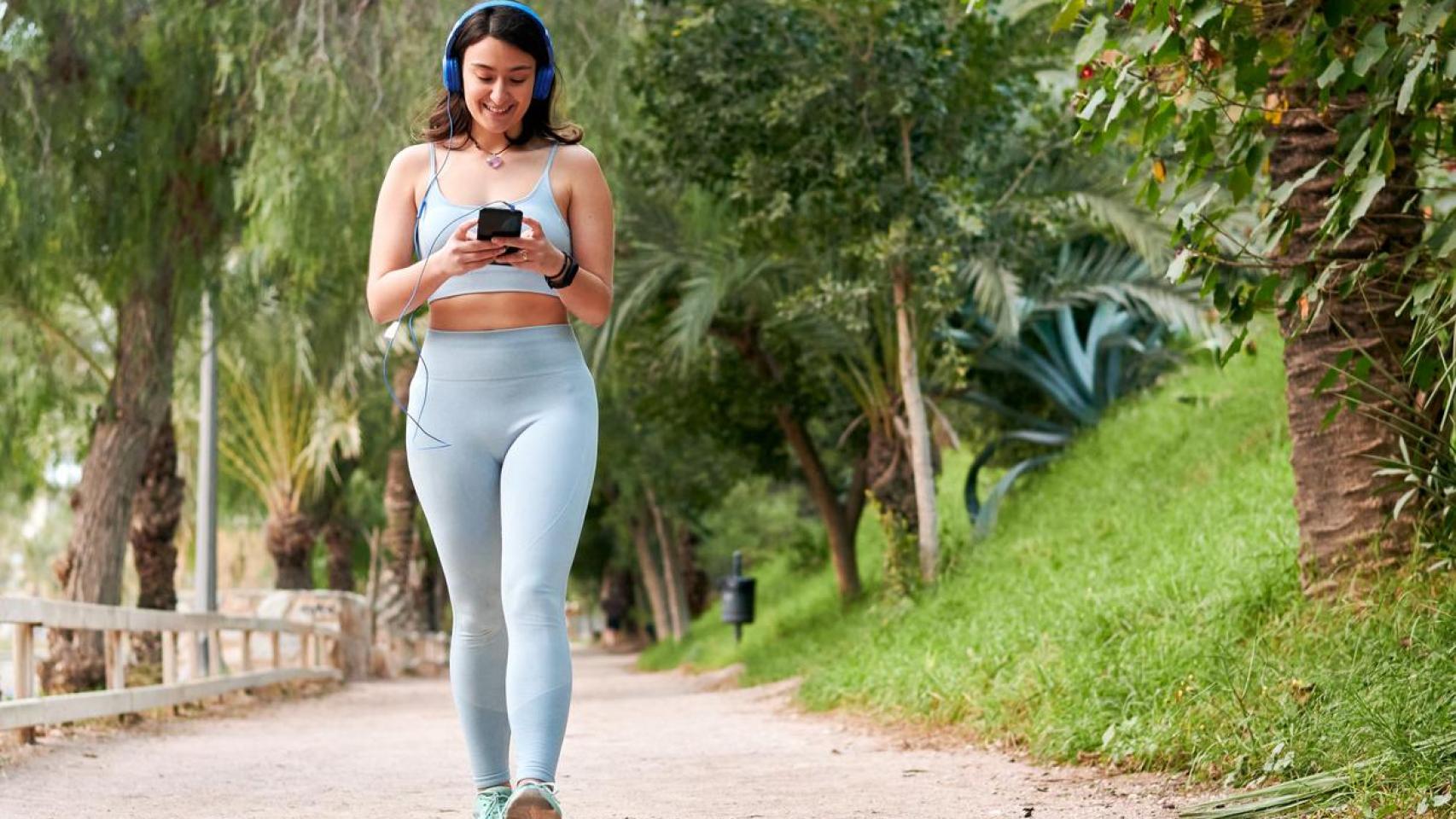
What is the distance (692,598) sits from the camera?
130 feet

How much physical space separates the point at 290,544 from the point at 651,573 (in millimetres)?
11574

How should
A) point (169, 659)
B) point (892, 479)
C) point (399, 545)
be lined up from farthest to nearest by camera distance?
point (399, 545) < point (892, 479) < point (169, 659)

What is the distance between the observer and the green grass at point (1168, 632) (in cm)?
498

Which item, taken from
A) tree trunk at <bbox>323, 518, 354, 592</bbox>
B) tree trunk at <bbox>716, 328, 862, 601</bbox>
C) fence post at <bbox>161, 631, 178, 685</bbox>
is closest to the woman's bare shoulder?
fence post at <bbox>161, 631, 178, 685</bbox>

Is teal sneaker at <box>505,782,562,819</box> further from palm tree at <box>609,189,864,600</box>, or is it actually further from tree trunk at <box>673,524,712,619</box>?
tree trunk at <box>673,524,712,619</box>

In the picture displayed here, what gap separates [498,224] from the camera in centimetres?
354

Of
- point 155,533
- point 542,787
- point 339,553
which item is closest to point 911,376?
point 155,533

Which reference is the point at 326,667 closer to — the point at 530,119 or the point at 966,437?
the point at 966,437

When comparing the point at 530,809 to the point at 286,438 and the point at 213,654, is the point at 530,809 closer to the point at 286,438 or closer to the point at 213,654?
→ the point at 213,654

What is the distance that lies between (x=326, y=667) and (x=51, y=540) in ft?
103

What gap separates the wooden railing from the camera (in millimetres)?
8086

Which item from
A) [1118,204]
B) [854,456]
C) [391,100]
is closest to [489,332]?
[391,100]

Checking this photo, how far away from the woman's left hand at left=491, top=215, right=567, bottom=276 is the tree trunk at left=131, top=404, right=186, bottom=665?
13.5 metres

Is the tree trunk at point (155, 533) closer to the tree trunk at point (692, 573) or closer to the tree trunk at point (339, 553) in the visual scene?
the tree trunk at point (339, 553)
